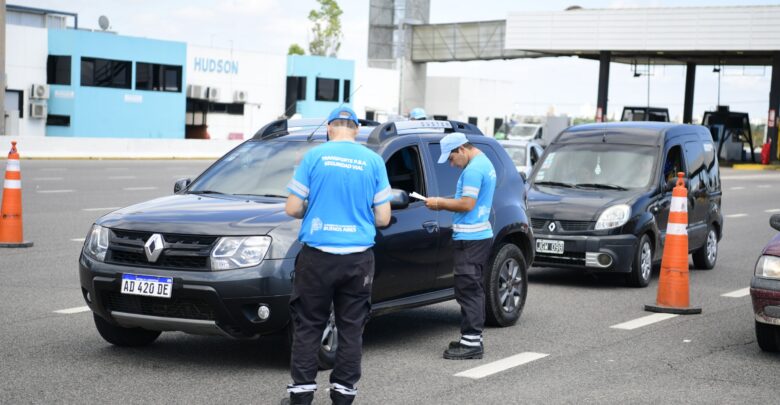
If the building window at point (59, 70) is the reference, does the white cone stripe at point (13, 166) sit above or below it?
below

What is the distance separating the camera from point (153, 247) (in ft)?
23.8

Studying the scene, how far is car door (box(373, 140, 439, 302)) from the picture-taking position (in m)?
8.00

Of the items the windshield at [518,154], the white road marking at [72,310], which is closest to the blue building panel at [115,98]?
the windshield at [518,154]

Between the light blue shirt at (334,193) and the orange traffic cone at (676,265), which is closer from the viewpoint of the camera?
the light blue shirt at (334,193)

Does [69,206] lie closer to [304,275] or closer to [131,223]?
[131,223]

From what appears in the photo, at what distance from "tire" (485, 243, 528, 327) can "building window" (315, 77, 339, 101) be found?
5853 cm

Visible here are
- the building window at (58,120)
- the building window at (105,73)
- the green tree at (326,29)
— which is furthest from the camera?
the green tree at (326,29)

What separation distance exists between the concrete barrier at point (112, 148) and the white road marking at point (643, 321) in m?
28.4

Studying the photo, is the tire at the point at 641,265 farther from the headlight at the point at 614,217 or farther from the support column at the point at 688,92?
the support column at the point at 688,92

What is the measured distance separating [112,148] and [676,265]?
3159cm

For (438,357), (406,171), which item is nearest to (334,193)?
(438,357)

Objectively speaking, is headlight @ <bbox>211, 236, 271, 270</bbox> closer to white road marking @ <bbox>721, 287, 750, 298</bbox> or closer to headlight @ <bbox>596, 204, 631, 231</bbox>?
headlight @ <bbox>596, 204, 631, 231</bbox>

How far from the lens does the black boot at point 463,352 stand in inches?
316

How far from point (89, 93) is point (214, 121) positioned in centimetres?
1023
